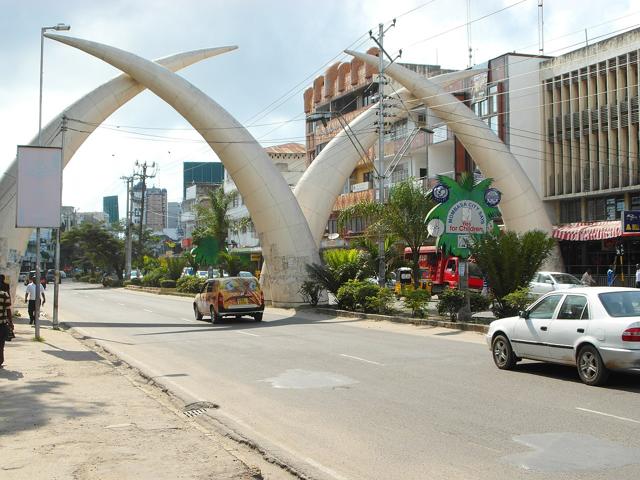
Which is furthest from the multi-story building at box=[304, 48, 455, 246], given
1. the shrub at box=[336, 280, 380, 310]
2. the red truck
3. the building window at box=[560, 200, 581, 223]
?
the shrub at box=[336, 280, 380, 310]

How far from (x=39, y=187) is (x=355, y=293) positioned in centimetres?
1281

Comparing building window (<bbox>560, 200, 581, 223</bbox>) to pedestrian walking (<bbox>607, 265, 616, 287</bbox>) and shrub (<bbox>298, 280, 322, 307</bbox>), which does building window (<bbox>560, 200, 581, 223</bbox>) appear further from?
shrub (<bbox>298, 280, 322, 307</bbox>)

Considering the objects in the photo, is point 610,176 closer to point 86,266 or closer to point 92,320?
point 92,320

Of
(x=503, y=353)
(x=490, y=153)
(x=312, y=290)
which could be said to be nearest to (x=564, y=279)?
(x=490, y=153)

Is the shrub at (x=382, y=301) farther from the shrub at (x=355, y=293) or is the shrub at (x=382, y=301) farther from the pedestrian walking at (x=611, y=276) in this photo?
the pedestrian walking at (x=611, y=276)

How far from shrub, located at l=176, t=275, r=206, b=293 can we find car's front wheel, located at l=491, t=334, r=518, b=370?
3822cm

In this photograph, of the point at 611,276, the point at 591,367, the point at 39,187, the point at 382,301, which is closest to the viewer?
the point at 591,367

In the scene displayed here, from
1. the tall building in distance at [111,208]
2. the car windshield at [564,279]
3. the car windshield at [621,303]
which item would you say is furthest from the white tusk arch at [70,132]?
the tall building in distance at [111,208]

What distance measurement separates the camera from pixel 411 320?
2328 cm

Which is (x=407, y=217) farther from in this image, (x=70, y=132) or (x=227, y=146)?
(x=70, y=132)

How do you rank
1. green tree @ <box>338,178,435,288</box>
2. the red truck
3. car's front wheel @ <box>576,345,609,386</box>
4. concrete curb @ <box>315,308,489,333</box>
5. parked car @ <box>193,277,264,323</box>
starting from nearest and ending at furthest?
car's front wheel @ <box>576,345,609,386</box>, concrete curb @ <box>315,308,489,333</box>, parked car @ <box>193,277,264,323</box>, green tree @ <box>338,178,435,288</box>, the red truck

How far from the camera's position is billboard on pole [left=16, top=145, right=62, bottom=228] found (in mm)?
18359

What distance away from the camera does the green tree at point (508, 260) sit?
20453mm

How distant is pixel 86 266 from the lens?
106625 mm
